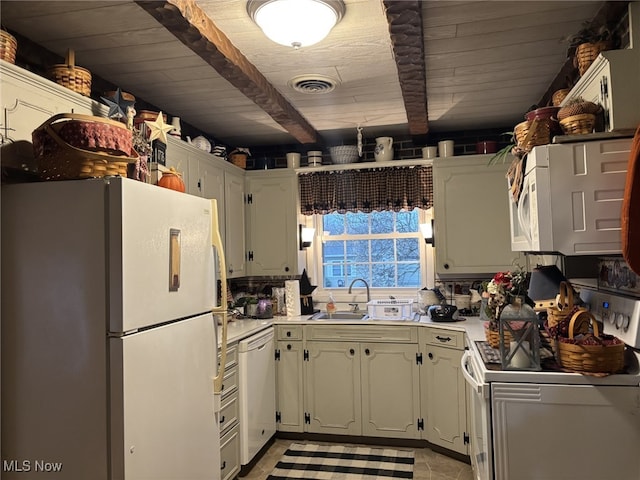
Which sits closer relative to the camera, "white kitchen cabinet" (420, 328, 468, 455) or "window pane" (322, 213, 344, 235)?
"white kitchen cabinet" (420, 328, 468, 455)

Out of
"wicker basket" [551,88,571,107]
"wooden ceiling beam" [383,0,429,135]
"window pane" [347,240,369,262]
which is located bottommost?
"window pane" [347,240,369,262]

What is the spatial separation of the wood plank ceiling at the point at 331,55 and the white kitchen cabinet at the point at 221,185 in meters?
0.32

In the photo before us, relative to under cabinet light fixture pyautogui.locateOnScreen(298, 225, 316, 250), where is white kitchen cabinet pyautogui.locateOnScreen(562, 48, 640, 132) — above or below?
above

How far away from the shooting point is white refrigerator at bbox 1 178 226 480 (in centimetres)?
159

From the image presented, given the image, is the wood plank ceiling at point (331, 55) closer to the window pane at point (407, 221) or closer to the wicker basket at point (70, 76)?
the wicker basket at point (70, 76)

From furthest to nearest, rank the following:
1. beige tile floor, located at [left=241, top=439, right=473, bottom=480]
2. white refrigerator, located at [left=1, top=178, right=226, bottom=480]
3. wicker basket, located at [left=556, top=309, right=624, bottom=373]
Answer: beige tile floor, located at [left=241, top=439, right=473, bottom=480]
wicker basket, located at [left=556, top=309, right=624, bottom=373]
white refrigerator, located at [left=1, top=178, right=226, bottom=480]

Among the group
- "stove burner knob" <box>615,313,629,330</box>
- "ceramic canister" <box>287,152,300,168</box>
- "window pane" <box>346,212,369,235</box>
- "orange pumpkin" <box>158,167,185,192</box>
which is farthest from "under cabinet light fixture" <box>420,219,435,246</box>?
"orange pumpkin" <box>158,167,185,192</box>

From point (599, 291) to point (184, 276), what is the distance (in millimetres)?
1869

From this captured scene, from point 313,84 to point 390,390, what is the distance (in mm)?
2124

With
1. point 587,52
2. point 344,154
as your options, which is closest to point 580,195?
point 587,52

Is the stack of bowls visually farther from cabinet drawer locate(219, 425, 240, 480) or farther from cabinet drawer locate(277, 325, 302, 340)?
cabinet drawer locate(219, 425, 240, 480)

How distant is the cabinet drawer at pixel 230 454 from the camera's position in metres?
2.69

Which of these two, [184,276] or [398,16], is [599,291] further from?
[184,276]

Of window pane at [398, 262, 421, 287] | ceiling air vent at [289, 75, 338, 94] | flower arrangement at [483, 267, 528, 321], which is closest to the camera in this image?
flower arrangement at [483, 267, 528, 321]
